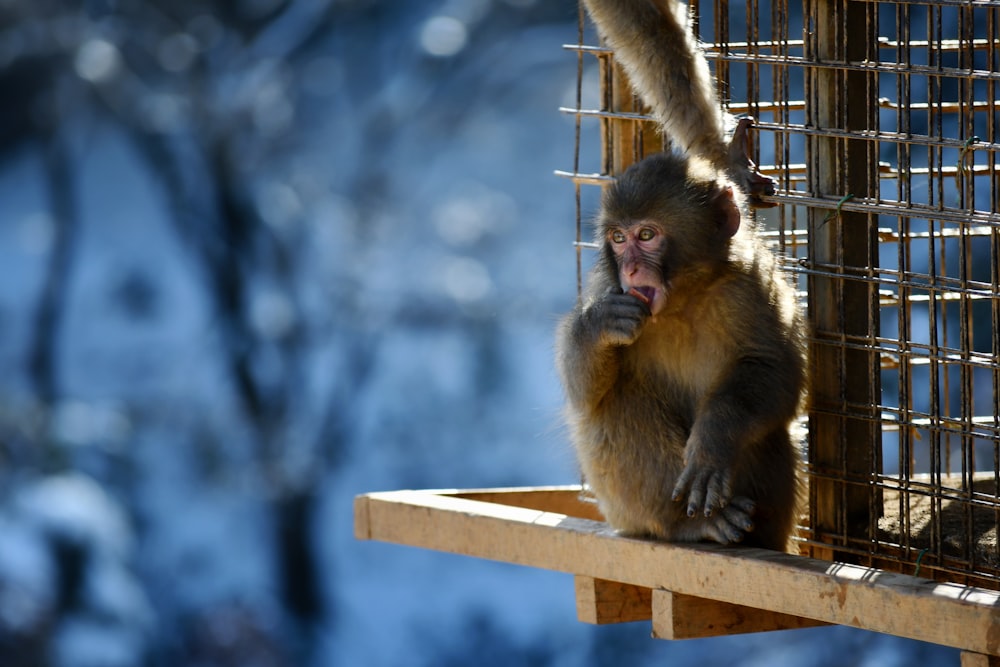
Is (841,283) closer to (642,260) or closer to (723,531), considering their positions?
(642,260)

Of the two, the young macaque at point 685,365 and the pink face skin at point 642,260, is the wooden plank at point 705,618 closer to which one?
the young macaque at point 685,365

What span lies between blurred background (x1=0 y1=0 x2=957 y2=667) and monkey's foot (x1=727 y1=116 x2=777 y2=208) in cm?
476

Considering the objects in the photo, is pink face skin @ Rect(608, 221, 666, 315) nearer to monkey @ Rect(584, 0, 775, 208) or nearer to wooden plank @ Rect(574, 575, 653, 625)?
monkey @ Rect(584, 0, 775, 208)

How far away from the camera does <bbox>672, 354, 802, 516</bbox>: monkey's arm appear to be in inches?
127

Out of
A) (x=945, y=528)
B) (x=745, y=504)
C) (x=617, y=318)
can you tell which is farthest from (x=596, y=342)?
(x=945, y=528)

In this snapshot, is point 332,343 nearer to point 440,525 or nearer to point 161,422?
point 161,422

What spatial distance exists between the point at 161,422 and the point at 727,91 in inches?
227

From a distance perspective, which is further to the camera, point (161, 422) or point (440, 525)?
point (161, 422)

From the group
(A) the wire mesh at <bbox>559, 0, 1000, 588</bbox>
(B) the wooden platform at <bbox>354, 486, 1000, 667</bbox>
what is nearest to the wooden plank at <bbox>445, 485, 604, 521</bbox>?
(B) the wooden platform at <bbox>354, 486, 1000, 667</bbox>

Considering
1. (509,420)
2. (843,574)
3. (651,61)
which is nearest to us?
(843,574)

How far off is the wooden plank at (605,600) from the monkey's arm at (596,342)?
0.41 metres

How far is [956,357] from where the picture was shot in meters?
3.21

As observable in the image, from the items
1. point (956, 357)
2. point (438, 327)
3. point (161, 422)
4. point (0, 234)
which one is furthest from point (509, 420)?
point (956, 357)

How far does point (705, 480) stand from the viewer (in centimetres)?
322
